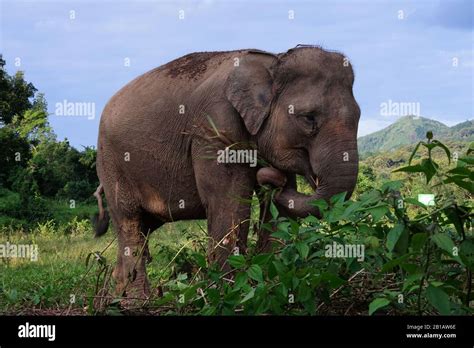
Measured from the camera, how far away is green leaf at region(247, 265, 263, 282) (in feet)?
11.2

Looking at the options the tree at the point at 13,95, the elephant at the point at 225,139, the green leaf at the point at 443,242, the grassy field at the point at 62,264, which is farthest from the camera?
the tree at the point at 13,95

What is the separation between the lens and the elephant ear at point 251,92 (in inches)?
250

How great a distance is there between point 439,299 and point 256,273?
2.49ft

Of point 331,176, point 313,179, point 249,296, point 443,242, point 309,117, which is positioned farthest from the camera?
point 313,179

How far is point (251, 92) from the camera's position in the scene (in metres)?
6.40

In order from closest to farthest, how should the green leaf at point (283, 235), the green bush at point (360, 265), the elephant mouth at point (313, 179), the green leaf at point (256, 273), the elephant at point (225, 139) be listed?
1. the green bush at point (360, 265)
2. the green leaf at point (256, 273)
3. the green leaf at point (283, 235)
4. the elephant at point (225, 139)
5. the elephant mouth at point (313, 179)

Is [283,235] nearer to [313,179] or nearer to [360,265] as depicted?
[360,265]

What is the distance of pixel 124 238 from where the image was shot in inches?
305

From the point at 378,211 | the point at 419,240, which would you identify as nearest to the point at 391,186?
the point at 378,211

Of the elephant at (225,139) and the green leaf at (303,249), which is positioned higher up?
the elephant at (225,139)

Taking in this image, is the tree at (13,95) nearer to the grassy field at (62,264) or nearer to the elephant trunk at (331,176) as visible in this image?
the grassy field at (62,264)

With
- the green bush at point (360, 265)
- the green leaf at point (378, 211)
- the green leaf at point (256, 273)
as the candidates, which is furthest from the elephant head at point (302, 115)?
the green leaf at point (378, 211)

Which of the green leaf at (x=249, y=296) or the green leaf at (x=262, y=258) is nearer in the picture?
the green leaf at (x=249, y=296)

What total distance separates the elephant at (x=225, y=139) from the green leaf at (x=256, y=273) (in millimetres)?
2191
